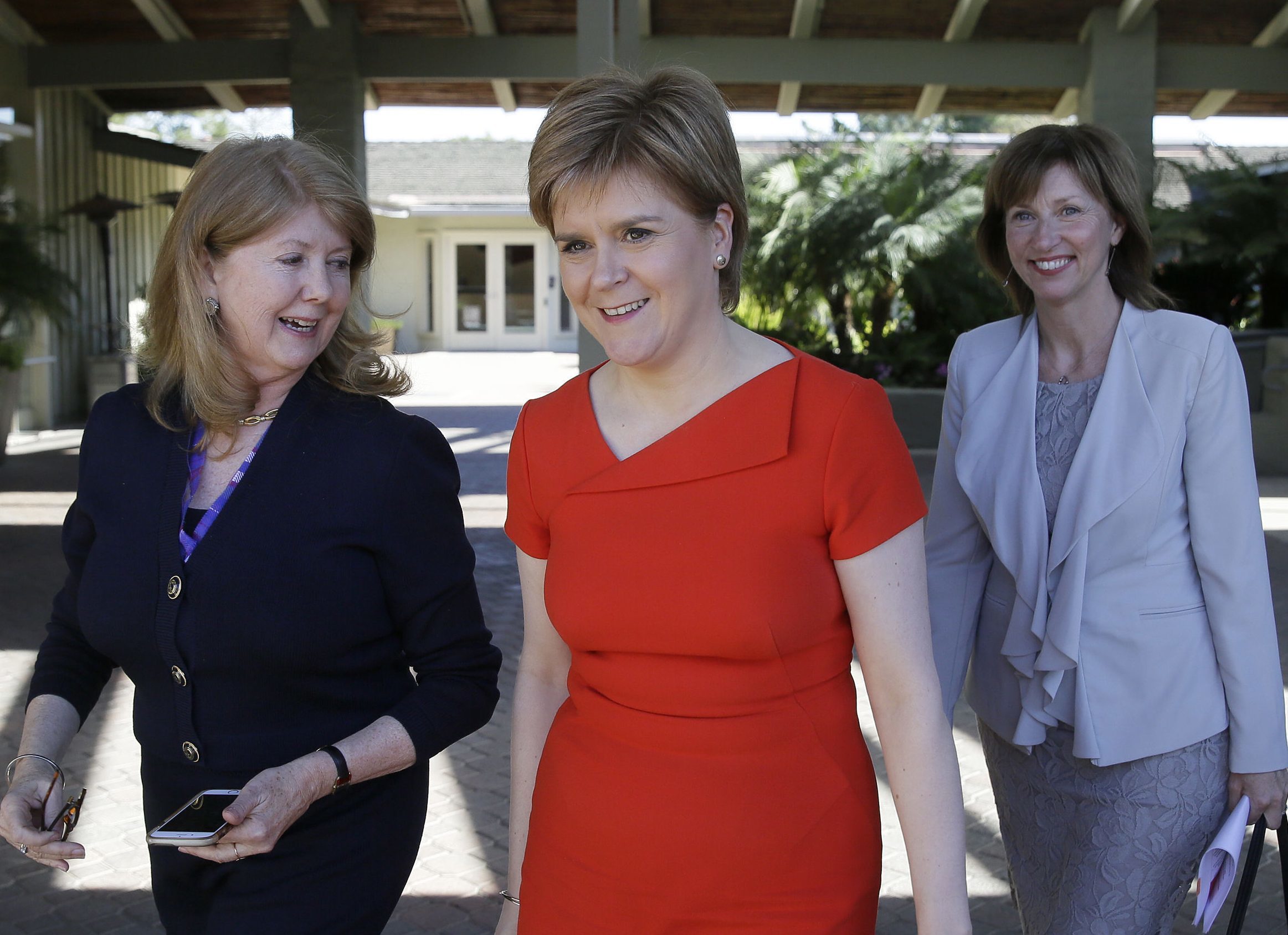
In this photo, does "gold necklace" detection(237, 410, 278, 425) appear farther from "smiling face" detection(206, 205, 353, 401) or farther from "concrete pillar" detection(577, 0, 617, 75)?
"concrete pillar" detection(577, 0, 617, 75)

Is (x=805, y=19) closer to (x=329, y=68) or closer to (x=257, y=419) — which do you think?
(x=329, y=68)

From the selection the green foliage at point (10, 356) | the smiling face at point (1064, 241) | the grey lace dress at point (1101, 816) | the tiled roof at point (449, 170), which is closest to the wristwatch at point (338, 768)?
the grey lace dress at point (1101, 816)

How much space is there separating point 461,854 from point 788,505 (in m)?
2.95

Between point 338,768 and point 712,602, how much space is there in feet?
2.12

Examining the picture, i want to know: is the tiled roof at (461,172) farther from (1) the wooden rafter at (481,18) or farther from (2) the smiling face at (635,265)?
(2) the smiling face at (635,265)

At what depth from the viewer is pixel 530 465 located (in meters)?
1.90

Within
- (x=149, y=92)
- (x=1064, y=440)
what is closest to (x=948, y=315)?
(x=149, y=92)

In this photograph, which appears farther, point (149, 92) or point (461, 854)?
point (149, 92)

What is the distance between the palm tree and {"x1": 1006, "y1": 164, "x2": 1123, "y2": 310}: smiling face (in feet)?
37.8

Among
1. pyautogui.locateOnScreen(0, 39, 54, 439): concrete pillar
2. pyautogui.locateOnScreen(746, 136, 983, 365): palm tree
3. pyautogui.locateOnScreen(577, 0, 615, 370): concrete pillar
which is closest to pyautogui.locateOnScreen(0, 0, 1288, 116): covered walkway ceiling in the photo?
pyautogui.locateOnScreen(0, 39, 54, 439): concrete pillar

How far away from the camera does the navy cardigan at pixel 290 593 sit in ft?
6.37

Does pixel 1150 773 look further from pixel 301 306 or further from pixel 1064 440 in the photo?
pixel 301 306

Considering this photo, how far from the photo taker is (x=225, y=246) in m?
2.06

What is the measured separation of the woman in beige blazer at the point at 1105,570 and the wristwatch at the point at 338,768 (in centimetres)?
120
